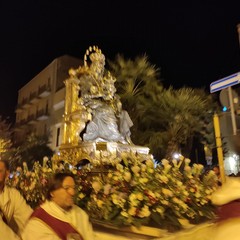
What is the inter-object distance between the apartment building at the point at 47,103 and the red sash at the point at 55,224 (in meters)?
21.9

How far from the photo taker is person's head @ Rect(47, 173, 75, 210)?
2.33 meters

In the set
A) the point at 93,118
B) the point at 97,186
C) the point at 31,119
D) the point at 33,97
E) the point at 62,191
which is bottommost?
the point at 62,191

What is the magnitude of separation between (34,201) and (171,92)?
369 inches

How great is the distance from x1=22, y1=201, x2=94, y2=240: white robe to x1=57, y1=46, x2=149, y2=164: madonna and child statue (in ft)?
22.1

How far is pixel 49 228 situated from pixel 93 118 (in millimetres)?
8396

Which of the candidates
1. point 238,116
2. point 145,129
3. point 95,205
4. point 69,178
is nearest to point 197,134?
point 145,129

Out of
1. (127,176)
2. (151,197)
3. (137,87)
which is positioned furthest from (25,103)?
(151,197)

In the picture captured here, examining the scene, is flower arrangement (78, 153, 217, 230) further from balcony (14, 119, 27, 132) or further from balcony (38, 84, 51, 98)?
Result: balcony (14, 119, 27, 132)

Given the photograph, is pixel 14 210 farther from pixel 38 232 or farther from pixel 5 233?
pixel 38 232

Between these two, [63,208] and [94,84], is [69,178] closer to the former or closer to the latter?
[63,208]

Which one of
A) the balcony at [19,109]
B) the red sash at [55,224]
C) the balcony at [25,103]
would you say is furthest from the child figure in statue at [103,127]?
the balcony at [19,109]

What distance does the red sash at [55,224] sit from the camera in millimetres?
2121

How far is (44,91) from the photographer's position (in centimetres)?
2897

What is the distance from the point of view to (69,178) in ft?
8.06
